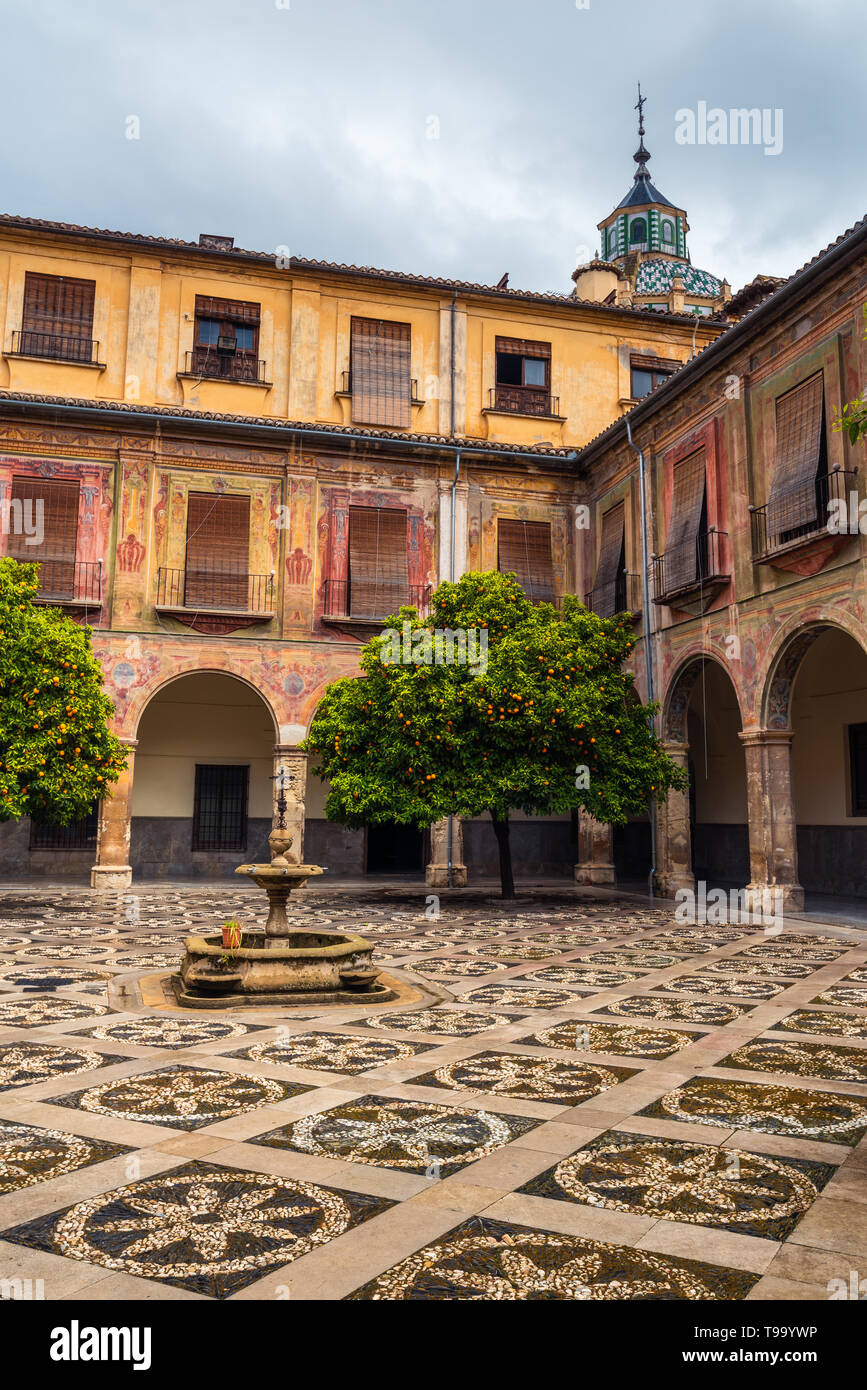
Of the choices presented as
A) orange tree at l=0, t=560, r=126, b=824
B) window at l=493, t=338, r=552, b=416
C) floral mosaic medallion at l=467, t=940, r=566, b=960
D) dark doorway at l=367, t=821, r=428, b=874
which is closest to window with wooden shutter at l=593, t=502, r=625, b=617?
window at l=493, t=338, r=552, b=416

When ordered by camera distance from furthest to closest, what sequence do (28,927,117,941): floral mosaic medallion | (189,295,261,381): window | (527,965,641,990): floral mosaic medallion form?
1. (189,295,261,381): window
2. (28,927,117,941): floral mosaic medallion
3. (527,965,641,990): floral mosaic medallion

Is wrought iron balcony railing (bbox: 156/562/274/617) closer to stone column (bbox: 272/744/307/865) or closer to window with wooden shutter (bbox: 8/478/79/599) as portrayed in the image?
window with wooden shutter (bbox: 8/478/79/599)

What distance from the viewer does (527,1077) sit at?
5316 mm

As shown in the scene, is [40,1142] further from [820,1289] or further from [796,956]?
[796,956]

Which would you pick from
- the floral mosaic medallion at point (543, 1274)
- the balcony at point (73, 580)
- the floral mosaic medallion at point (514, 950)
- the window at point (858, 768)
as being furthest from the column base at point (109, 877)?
the floral mosaic medallion at point (543, 1274)

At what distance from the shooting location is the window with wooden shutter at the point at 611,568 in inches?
731

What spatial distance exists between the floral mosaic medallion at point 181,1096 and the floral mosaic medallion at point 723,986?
403cm

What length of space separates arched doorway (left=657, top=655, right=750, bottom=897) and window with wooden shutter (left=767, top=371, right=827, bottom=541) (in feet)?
11.4

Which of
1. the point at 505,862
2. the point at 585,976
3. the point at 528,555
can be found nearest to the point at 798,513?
the point at 505,862

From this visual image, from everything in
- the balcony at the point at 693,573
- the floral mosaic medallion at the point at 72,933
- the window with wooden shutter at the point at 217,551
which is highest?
the window with wooden shutter at the point at 217,551

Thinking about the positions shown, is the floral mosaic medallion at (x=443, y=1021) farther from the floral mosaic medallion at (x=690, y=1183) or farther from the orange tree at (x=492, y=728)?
the orange tree at (x=492, y=728)

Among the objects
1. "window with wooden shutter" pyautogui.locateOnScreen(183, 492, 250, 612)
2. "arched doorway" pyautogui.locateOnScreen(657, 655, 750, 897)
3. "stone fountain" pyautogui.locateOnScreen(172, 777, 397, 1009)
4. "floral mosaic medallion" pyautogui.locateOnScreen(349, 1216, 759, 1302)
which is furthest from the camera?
"window with wooden shutter" pyautogui.locateOnScreen(183, 492, 250, 612)

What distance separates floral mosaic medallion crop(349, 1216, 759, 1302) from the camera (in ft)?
9.32
